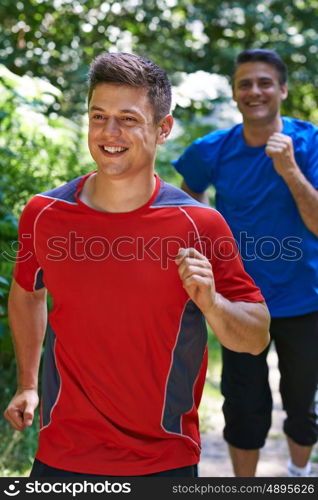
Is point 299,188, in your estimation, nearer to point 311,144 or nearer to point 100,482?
point 311,144

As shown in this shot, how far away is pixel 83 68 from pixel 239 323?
6.42m

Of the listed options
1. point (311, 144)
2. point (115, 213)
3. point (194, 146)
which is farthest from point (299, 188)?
point (115, 213)

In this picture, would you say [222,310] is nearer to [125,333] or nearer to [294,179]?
[125,333]

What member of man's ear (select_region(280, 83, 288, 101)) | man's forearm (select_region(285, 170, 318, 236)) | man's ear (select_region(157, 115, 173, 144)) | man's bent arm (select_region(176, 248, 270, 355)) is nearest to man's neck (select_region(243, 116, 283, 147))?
man's ear (select_region(280, 83, 288, 101))

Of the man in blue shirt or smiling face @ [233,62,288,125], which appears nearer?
the man in blue shirt

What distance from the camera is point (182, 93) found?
9438 mm

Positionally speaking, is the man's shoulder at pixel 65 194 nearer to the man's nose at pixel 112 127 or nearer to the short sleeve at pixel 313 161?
the man's nose at pixel 112 127

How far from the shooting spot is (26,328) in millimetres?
2982

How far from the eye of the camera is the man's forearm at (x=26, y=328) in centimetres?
296

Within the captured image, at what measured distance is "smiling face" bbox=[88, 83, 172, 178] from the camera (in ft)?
8.80

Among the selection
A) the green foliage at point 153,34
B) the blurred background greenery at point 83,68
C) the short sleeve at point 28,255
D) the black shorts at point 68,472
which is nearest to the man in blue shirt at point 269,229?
the blurred background greenery at point 83,68

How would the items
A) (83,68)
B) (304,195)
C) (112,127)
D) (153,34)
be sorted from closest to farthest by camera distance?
(112,127) < (304,195) < (83,68) < (153,34)

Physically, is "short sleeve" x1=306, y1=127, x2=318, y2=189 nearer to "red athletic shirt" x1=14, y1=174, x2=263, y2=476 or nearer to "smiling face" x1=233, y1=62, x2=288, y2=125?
"smiling face" x1=233, y1=62, x2=288, y2=125

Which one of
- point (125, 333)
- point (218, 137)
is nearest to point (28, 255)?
point (125, 333)
